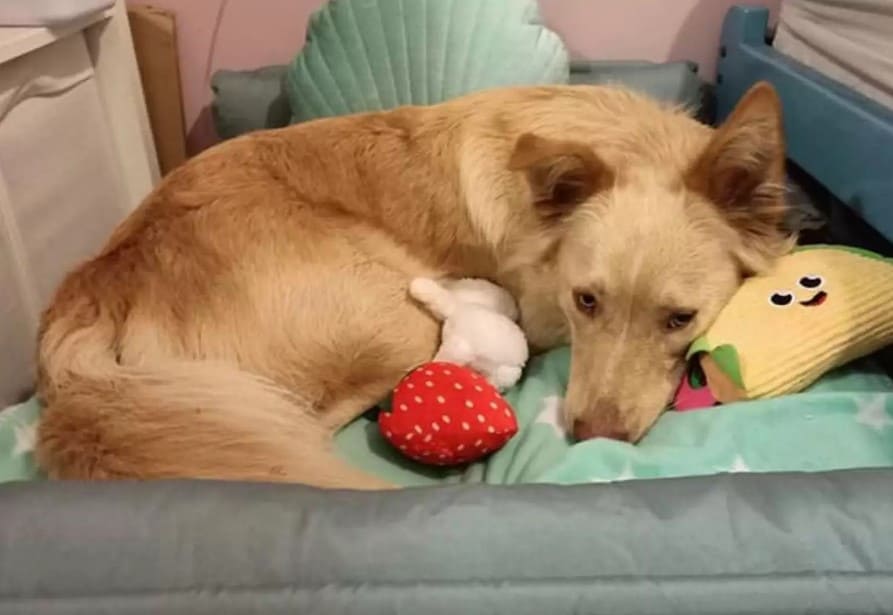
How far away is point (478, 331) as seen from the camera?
1620mm

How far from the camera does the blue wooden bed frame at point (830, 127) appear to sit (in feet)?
5.17

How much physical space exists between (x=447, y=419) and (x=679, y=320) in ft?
1.27

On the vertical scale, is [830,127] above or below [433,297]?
above

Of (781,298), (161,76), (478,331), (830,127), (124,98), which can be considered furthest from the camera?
(161,76)

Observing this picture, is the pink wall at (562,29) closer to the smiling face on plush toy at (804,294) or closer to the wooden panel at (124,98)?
the wooden panel at (124,98)

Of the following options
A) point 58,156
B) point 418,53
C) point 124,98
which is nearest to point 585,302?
point 418,53

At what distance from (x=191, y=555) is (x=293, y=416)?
48cm

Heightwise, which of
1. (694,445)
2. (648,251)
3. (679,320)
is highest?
(648,251)

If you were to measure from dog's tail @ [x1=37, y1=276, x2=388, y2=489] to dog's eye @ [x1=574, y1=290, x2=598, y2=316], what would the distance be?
0.44 m

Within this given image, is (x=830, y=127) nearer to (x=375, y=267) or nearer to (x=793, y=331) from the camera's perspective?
(x=793, y=331)

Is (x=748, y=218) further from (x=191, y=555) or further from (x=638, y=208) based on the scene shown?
(x=191, y=555)

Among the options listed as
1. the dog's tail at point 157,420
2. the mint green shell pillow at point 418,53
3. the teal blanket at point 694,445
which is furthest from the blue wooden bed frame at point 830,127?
the dog's tail at point 157,420

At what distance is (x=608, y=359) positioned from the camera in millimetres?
1459

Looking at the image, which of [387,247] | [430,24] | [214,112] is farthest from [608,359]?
[214,112]
